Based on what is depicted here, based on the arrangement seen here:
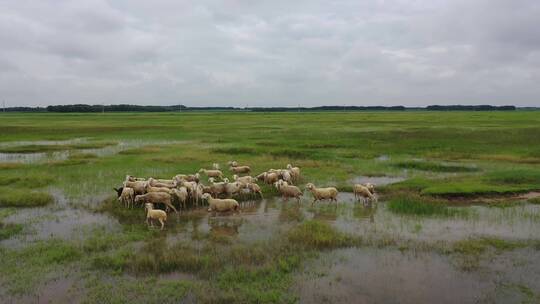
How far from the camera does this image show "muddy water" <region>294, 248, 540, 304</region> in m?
8.52

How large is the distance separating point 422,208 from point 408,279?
6467 mm

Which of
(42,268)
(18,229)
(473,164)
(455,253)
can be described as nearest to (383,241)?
(455,253)

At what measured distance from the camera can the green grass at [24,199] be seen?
52.5 ft

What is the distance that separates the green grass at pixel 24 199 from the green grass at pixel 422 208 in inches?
528

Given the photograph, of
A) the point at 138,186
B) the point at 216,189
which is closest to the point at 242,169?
the point at 216,189

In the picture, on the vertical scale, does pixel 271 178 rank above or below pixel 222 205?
above

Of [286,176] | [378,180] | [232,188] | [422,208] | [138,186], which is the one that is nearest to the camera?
[422,208]

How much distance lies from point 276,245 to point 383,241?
120 inches

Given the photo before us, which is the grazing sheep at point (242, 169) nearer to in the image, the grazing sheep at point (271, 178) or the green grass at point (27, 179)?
the grazing sheep at point (271, 178)

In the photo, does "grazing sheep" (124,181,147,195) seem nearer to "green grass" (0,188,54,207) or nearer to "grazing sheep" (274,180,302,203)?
"green grass" (0,188,54,207)

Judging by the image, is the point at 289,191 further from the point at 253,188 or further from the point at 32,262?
the point at 32,262

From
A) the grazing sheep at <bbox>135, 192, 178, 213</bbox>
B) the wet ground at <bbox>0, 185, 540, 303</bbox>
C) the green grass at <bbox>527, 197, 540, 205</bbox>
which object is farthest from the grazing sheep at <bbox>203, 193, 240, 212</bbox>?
the green grass at <bbox>527, 197, 540, 205</bbox>

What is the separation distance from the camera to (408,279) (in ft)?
30.6

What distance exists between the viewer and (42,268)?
32.3ft
